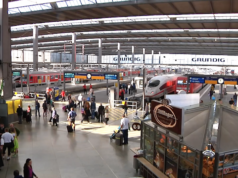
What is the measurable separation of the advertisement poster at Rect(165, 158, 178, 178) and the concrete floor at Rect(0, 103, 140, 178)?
1.66 metres

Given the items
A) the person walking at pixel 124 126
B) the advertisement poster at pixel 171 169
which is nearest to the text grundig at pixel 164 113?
the advertisement poster at pixel 171 169

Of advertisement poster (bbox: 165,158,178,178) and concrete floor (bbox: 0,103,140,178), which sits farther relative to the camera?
concrete floor (bbox: 0,103,140,178)

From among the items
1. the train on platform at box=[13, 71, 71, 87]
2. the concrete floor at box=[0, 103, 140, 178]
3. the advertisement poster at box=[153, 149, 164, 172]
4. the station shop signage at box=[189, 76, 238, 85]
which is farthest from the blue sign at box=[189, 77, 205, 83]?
the train on platform at box=[13, 71, 71, 87]

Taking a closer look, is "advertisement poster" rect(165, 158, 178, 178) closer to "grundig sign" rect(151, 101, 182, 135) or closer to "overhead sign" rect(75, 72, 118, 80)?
"grundig sign" rect(151, 101, 182, 135)

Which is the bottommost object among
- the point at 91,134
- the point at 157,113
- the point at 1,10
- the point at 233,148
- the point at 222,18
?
the point at 91,134

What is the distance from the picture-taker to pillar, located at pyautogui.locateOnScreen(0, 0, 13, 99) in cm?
1512

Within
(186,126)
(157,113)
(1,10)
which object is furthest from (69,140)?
(1,10)

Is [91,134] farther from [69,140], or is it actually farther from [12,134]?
[12,134]

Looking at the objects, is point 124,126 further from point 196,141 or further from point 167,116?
point 196,141

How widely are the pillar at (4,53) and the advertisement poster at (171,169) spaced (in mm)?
11867

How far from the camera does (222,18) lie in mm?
27031

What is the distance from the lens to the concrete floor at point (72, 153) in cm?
842

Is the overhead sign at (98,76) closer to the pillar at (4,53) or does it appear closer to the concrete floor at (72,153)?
the concrete floor at (72,153)

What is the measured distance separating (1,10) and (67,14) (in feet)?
41.1
